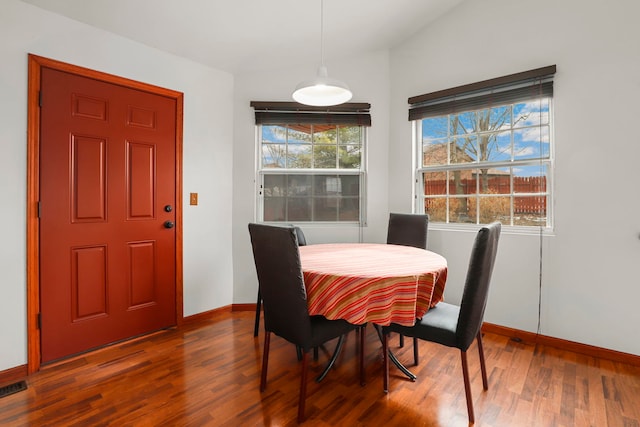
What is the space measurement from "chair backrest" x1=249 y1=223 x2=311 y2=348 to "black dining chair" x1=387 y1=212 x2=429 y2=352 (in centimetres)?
152

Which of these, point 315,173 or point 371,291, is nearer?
point 371,291

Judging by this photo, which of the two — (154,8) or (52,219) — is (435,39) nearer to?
(154,8)

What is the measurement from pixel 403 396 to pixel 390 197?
76.9 inches

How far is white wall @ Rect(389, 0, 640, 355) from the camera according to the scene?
87.0 inches

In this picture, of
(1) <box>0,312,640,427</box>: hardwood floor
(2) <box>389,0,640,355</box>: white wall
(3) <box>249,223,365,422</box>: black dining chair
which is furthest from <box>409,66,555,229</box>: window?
(3) <box>249,223,365,422</box>: black dining chair

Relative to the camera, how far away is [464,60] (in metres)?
2.88

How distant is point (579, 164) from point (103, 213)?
3531 millimetres

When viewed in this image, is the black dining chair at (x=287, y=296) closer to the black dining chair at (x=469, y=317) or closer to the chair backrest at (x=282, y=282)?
the chair backrest at (x=282, y=282)

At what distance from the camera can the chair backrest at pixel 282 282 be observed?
1604 millimetres

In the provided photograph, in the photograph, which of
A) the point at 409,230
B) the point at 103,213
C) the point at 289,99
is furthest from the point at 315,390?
the point at 289,99

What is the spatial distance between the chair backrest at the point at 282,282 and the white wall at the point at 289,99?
1474 mm

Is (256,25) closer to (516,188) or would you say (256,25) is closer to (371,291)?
(371,291)

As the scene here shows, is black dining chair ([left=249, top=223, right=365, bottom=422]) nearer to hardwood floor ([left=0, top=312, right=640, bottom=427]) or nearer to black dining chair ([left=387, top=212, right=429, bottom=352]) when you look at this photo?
hardwood floor ([left=0, top=312, right=640, bottom=427])

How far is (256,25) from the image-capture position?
2559 millimetres
